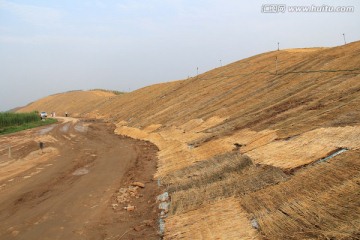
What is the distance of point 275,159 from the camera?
1098 centimetres

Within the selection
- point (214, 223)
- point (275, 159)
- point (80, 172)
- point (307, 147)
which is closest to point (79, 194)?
point (80, 172)

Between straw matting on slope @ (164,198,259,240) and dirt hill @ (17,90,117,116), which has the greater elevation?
dirt hill @ (17,90,117,116)

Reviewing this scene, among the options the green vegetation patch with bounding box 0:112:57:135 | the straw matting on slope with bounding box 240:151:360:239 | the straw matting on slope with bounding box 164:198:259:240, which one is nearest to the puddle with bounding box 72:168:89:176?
the straw matting on slope with bounding box 164:198:259:240

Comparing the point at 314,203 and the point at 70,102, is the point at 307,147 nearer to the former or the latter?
the point at 314,203

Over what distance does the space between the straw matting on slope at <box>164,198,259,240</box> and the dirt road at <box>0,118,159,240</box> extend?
941 mm

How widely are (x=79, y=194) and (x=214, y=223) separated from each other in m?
7.35

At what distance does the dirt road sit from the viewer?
413 inches

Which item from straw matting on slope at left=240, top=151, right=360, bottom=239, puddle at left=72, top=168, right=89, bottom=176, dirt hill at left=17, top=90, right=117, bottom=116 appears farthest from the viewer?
dirt hill at left=17, top=90, right=117, bottom=116

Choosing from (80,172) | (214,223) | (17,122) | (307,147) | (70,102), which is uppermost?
(70,102)

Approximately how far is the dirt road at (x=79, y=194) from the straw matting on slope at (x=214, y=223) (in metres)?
0.94

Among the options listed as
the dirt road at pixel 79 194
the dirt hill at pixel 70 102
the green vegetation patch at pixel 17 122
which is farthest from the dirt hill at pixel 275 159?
the dirt hill at pixel 70 102

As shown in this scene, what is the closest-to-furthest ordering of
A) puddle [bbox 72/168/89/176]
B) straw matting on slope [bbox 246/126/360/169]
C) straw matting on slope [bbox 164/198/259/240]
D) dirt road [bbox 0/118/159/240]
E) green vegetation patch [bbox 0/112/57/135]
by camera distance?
straw matting on slope [bbox 164/198/259/240] < straw matting on slope [bbox 246/126/360/169] < dirt road [bbox 0/118/159/240] < puddle [bbox 72/168/89/176] < green vegetation patch [bbox 0/112/57/135]

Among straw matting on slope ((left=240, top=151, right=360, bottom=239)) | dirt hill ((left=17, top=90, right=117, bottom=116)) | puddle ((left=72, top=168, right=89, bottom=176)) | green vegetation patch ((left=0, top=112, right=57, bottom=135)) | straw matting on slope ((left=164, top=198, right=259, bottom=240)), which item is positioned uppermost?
dirt hill ((left=17, top=90, right=117, bottom=116))

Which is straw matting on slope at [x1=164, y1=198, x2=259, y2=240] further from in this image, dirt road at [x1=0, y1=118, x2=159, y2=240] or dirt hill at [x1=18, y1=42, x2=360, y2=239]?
dirt road at [x1=0, y1=118, x2=159, y2=240]
